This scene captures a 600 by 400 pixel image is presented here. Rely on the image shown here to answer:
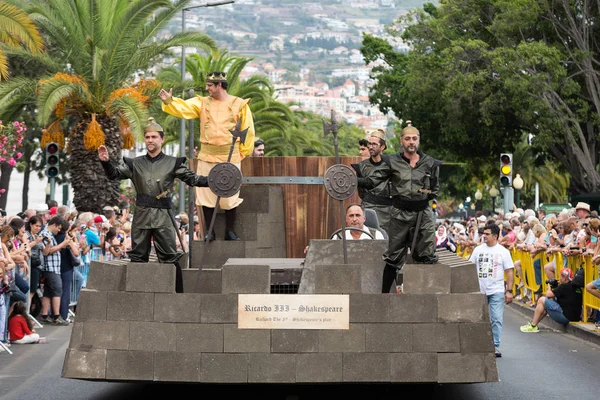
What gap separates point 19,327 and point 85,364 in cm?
677

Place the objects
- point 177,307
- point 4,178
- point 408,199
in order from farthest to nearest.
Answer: point 4,178
point 408,199
point 177,307

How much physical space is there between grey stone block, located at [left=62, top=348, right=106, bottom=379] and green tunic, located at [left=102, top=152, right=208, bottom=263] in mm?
1137

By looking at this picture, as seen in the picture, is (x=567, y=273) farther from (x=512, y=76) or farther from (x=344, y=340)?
(x=512, y=76)

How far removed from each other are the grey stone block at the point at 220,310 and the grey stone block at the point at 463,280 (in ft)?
6.06

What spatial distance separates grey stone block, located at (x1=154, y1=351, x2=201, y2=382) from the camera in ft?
33.2

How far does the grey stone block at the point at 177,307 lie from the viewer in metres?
10.2

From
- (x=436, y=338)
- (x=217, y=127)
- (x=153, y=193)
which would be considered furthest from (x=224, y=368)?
(x=217, y=127)

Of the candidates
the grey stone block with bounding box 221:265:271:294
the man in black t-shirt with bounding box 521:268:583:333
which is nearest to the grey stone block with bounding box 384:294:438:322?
the grey stone block with bounding box 221:265:271:294

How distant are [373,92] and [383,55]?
1.81 metres

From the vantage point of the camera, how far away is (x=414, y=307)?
33.3 feet

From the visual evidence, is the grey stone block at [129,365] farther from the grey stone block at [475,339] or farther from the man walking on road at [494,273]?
the man walking on road at [494,273]

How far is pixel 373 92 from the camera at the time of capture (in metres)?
57.2

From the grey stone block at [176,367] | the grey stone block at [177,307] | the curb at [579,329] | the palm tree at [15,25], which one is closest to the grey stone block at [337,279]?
the grey stone block at [177,307]

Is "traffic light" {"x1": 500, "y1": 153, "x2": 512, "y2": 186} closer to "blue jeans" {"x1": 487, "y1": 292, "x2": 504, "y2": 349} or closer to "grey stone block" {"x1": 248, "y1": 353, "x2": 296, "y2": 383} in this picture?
"blue jeans" {"x1": 487, "y1": 292, "x2": 504, "y2": 349}
